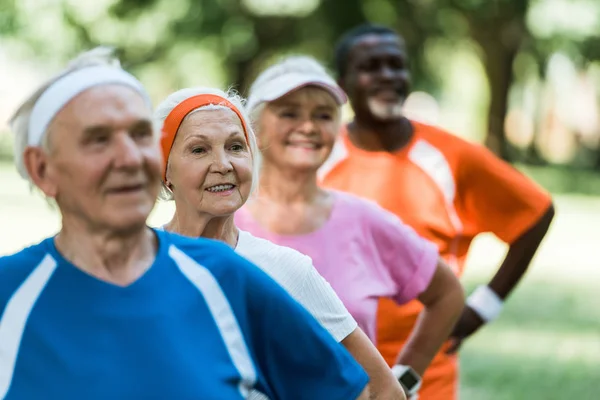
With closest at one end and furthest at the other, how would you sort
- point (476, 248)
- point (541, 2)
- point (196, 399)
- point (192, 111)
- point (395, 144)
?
1. point (196, 399)
2. point (192, 111)
3. point (395, 144)
4. point (476, 248)
5. point (541, 2)

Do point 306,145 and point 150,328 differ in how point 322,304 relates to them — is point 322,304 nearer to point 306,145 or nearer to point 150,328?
point 150,328

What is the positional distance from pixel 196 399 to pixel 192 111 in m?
1.46

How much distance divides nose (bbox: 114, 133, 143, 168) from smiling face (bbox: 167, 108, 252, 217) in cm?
122

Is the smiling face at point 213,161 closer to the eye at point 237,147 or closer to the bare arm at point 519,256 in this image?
the eye at point 237,147

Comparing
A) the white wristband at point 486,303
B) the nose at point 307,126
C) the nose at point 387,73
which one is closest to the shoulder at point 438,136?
the nose at point 387,73

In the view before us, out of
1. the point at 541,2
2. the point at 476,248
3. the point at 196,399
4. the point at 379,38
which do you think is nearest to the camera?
the point at 196,399

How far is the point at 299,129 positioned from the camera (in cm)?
502

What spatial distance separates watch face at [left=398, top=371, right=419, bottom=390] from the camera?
205 inches

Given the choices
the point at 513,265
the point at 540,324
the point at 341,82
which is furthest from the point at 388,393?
the point at 540,324

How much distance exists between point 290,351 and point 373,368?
0.56 m

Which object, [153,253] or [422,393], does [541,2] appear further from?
[153,253]

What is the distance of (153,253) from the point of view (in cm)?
295

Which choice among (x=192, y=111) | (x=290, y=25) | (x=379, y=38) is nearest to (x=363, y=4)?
(x=290, y=25)

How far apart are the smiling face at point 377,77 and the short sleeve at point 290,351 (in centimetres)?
319
